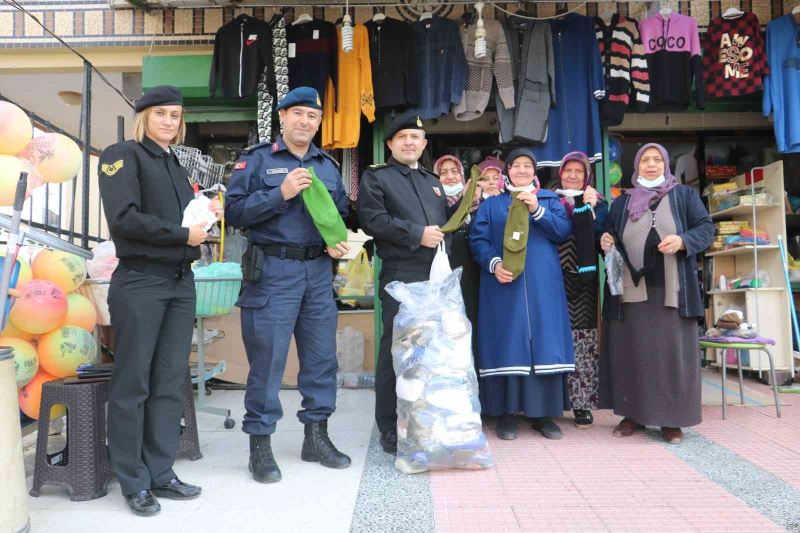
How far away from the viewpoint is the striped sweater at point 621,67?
500 centimetres

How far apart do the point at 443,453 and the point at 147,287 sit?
1.59 metres

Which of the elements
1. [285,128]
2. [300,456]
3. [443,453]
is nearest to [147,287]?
[285,128]

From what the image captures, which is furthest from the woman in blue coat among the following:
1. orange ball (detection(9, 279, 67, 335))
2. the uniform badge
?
orange ball (detection(9, 279, 67, 335))

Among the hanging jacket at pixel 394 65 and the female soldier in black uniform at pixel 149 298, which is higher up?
the hanging jacket at pixel 394 65

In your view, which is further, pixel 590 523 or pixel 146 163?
pixel 146 163

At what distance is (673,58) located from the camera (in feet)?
16.5

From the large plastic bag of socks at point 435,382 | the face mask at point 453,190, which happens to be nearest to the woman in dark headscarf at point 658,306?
the face mask at point 453,190

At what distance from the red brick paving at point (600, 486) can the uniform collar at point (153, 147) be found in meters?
2.01

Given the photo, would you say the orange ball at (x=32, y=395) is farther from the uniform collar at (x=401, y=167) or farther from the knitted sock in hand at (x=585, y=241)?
the knitted sock in hand at (x=585, y=241)

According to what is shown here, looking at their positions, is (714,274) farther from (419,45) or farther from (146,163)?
(146,163)

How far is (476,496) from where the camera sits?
8.82 ft

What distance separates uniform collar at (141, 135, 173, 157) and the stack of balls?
1.26 meters

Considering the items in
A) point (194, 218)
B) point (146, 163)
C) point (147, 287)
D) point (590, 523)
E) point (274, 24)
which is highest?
point (274, 24)

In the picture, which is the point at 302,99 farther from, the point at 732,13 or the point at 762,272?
the point at 762,272
